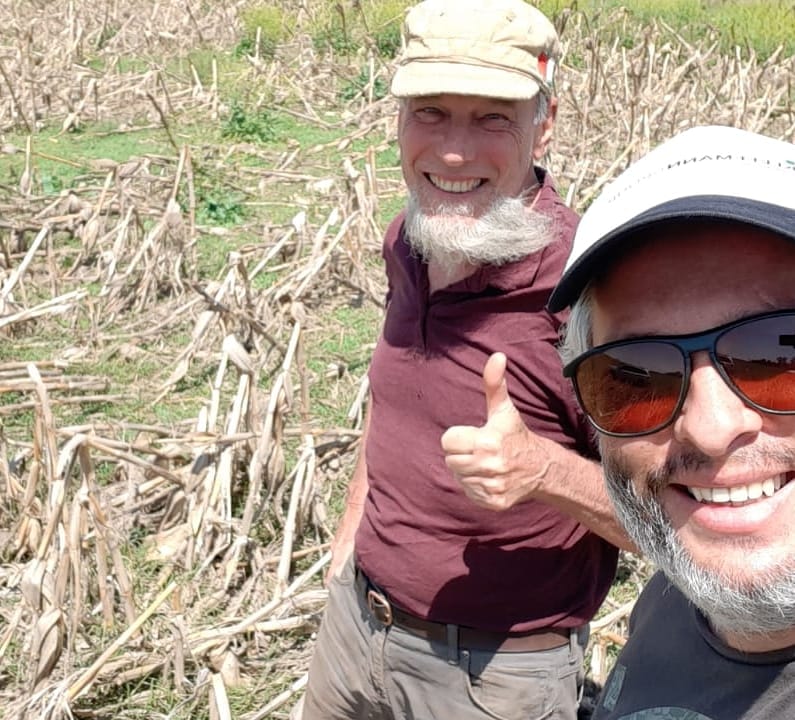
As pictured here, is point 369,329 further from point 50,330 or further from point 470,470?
point 470,470

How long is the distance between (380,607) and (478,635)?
A: 0.81ft

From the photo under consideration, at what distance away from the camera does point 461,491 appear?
92.5 inches

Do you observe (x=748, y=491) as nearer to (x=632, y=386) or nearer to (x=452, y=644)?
(x=632, y=386)

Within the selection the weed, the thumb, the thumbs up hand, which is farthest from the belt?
the weed

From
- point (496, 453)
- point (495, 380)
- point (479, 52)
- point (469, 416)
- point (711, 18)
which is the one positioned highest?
point (479, 52)

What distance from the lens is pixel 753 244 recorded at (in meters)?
1.38

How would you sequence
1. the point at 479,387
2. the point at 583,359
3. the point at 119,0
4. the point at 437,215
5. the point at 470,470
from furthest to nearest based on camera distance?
the point at 119,0
the point at 437,215
the point at 479,387
the point at 470,470
the point at 583,359

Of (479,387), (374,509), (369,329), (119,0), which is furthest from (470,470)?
(119,0)

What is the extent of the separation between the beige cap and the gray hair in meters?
0.90

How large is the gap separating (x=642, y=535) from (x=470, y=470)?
1.54 ft

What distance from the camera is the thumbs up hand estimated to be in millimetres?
1943

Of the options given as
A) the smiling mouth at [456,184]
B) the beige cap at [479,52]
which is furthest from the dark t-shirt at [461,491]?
the beige cap at [479,52]

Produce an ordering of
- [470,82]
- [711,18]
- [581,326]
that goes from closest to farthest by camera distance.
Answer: [581,326]
[470,82]
[711,18]

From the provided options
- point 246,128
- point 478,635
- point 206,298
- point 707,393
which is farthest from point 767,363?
point 246,128
